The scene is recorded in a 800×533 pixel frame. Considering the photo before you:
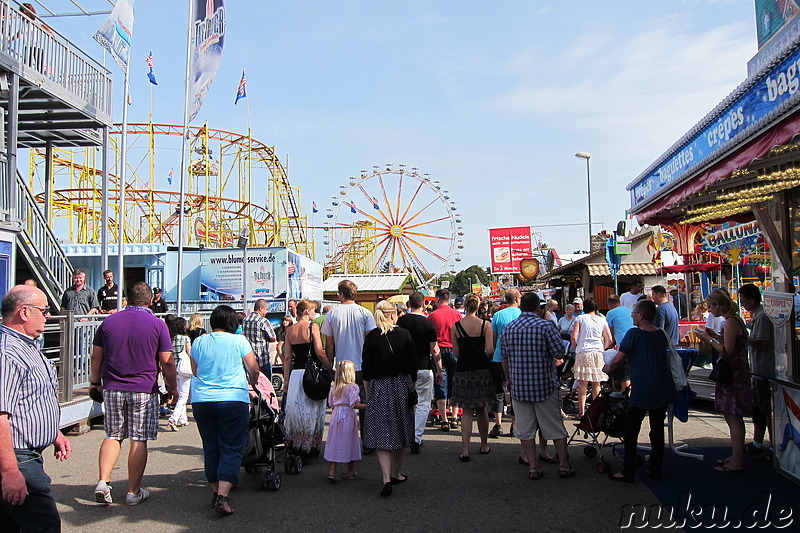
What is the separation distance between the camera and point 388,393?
5352 millimetres

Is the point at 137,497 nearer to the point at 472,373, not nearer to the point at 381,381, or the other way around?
the point at 381,381

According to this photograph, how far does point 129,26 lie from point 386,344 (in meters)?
10.4

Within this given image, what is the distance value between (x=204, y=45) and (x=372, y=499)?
40.2 feet

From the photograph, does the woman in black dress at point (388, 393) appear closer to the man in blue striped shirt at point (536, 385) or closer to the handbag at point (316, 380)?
the handbag at point (316, 380)

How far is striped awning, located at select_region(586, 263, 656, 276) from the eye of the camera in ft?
75.7

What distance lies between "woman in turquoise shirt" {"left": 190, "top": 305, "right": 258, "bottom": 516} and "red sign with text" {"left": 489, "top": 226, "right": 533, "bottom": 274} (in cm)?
2113

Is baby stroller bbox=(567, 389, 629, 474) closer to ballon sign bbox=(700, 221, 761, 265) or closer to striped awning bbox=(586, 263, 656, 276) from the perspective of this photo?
ballon sign bbox=(700, 221, 761, 265)

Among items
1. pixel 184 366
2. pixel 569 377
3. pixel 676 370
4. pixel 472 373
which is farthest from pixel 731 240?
pixel 184 366

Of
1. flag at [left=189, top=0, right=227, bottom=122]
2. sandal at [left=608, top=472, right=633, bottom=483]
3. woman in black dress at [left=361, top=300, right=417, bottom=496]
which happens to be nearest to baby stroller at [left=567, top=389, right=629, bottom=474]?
sandal at [left=608, top=472, right=633, bottom=483]

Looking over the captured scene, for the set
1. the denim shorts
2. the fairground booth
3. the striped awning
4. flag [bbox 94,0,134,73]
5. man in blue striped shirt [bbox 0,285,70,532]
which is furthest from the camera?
the striped awning

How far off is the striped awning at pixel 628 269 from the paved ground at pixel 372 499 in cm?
1731

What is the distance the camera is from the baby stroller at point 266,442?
541cm

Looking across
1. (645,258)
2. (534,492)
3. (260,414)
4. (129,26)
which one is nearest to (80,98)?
(129,26)

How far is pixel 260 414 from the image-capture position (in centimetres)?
563
